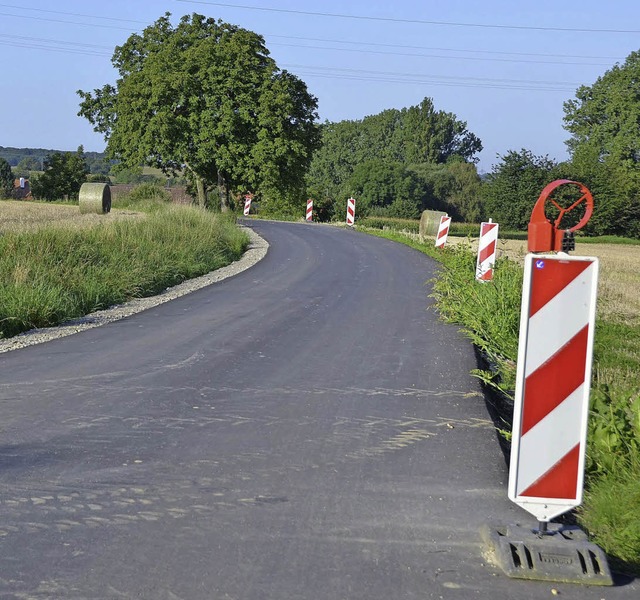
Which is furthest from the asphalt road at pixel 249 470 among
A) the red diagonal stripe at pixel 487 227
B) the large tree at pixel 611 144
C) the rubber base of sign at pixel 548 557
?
the large tree at pixel 611 144

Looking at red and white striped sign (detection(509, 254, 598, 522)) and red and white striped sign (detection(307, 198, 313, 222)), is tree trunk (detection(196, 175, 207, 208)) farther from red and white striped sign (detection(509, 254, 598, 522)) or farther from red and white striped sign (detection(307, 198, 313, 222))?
red and white striped sign (detection(509, 254, 598, 522))

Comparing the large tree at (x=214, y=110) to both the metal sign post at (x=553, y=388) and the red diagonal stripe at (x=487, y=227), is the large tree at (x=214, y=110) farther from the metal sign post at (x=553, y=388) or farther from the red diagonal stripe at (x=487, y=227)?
the metal sign post at (x=553, y=388)

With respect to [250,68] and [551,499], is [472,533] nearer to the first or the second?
[551,499]

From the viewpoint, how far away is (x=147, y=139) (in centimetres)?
4747

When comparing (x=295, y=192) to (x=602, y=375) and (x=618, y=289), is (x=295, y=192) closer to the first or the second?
(x=618, y=289)

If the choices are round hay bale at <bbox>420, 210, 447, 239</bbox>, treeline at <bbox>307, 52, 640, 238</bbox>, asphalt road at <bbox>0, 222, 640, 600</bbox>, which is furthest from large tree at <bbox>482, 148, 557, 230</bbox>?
asphalt road at <bbox>0, 222, 640, 600</bbox>

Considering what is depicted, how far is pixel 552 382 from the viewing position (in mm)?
4352

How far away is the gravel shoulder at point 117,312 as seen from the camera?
10516 mm

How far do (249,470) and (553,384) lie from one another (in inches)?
78.3

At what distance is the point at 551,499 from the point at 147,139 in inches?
1787

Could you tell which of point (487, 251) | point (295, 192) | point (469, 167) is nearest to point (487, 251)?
point (487, 251)

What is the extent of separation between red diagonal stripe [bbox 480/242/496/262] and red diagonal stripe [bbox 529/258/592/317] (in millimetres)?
10576

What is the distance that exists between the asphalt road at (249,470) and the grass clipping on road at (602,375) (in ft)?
1.25

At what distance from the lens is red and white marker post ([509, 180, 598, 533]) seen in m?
4.34
